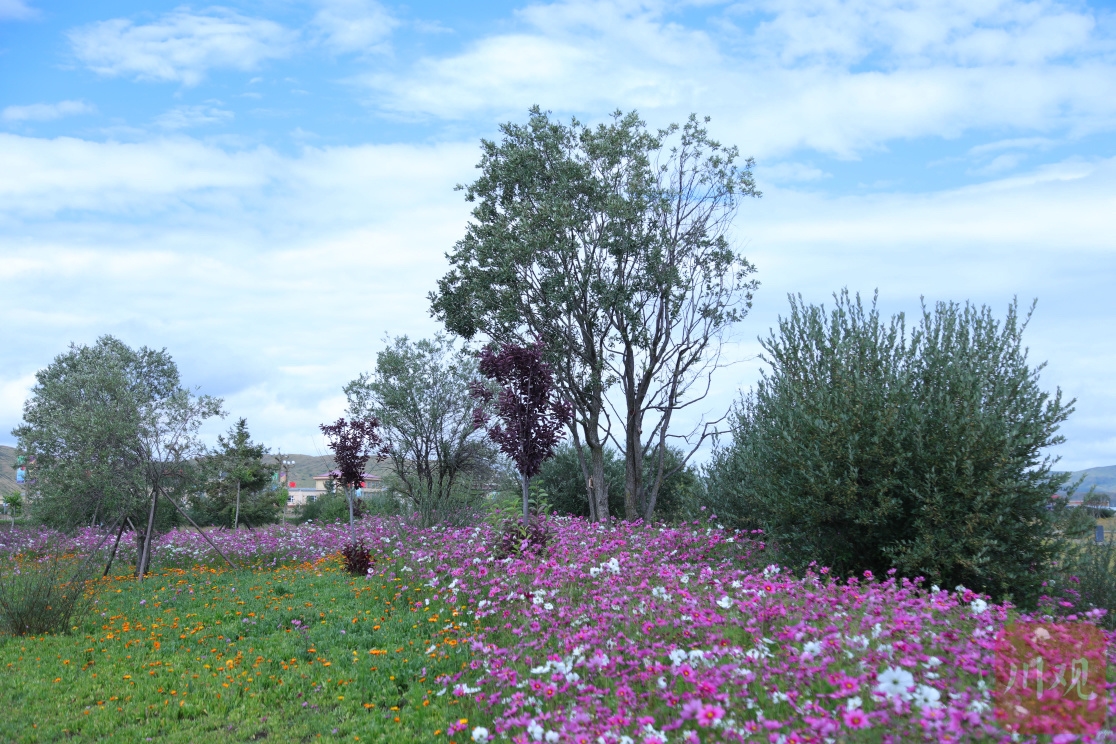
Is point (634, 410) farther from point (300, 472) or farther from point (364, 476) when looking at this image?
point (300, 472)

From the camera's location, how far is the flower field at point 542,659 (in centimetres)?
397

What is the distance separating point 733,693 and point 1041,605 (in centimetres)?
530

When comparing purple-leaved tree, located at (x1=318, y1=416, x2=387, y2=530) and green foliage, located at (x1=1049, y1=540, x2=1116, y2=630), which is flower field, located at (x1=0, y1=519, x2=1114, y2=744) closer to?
green foliage, located at (x1=1049, y1=540, x2=1116, y2=630)

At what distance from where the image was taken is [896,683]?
12.0 ft

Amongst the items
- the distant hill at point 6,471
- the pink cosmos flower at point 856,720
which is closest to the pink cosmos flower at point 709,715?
the pink cosmos flower at point 856,720

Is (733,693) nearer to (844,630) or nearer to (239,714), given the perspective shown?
(844,630)

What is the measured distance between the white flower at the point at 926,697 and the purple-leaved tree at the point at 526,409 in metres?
9.08

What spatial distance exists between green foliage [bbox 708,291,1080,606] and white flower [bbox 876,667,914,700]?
187 inches

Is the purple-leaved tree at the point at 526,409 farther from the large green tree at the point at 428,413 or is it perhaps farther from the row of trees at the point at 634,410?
the large green tree at the point at 428,413

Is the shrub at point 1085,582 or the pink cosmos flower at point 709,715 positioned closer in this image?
the pink cosmos flower at point 709,715

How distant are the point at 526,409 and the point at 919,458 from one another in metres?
6.34

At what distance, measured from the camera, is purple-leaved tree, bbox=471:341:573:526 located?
41.1 ft

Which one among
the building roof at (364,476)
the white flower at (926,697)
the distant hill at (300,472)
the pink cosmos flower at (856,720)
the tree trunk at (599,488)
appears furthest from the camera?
the distant hill at (300,472)

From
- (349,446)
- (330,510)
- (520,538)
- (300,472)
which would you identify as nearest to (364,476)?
(349,446)
